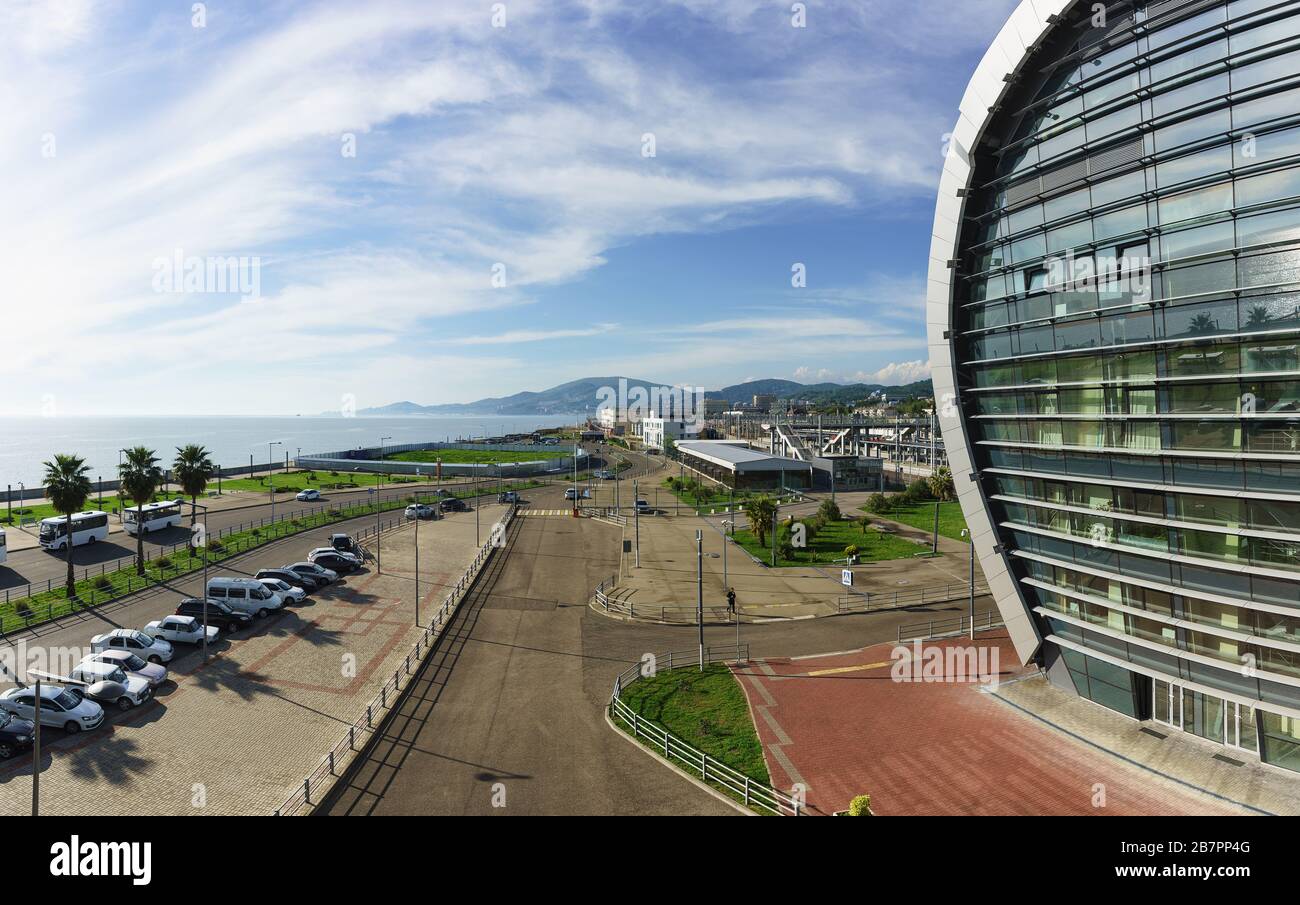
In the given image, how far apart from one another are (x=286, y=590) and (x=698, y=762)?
28397mm

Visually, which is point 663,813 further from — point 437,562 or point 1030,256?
point 437,562

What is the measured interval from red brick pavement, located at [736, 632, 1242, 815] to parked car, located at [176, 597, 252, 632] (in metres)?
25.6

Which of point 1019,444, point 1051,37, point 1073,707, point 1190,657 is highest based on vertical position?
point 1051,37

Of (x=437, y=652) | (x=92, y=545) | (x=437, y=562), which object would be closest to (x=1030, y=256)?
(x=437, y=652)

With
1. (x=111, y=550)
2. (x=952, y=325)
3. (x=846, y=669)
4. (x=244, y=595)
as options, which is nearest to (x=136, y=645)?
(x=244, y=595)

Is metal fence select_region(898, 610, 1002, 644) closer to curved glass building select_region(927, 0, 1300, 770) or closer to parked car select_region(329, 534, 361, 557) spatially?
curved glass building select_region(927, 0, 1300, 770)

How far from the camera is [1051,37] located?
77.2ft

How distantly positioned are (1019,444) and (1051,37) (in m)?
14.6

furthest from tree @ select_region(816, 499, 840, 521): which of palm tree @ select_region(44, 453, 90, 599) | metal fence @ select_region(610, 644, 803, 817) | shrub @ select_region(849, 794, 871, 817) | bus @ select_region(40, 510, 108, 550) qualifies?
bus @ select_region(40, 510, 108, 550)

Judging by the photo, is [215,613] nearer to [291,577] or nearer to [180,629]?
[180,629]

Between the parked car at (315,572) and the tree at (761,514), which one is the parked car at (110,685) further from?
the tree at (761,514)

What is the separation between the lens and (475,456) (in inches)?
5408

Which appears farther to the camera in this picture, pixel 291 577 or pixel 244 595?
pixel 291 577

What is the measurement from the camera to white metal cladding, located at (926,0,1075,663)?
25141mm
